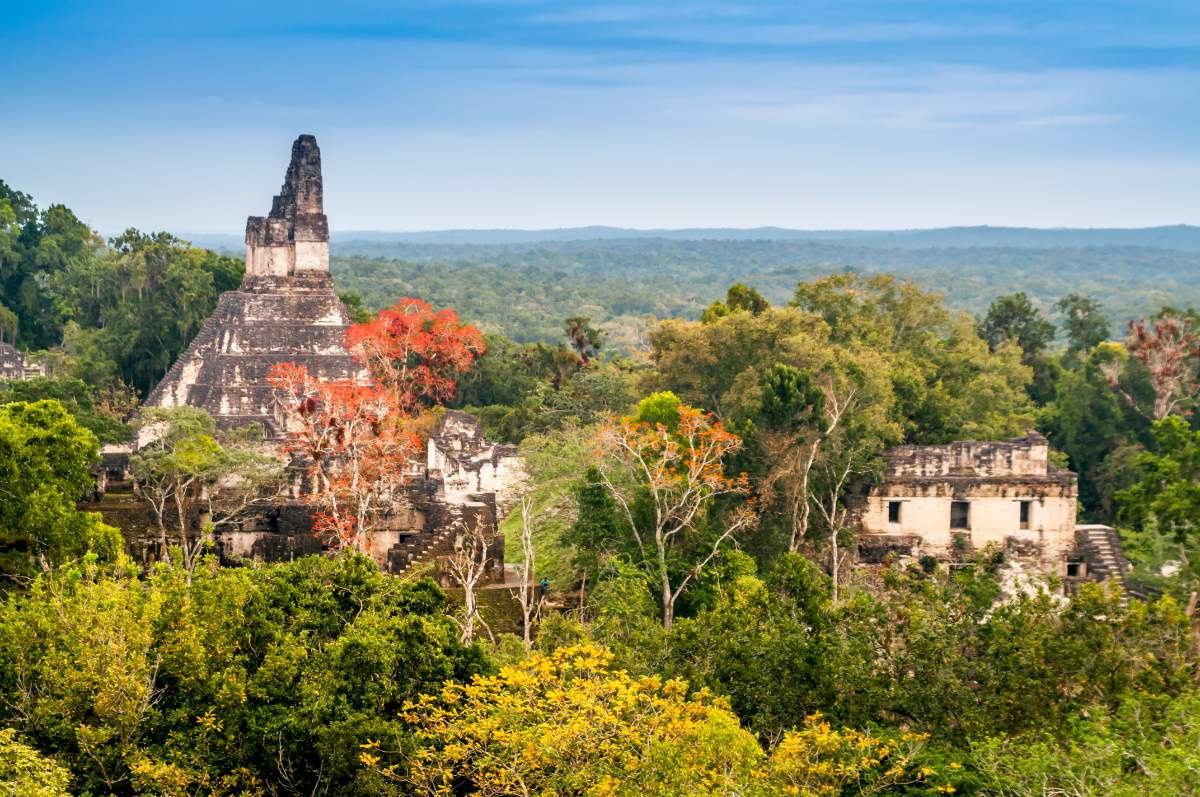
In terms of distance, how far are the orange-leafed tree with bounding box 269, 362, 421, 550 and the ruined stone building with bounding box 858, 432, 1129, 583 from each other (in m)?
9.29

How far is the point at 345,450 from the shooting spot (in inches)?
1046

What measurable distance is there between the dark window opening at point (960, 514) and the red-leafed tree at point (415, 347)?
12495 millimetres

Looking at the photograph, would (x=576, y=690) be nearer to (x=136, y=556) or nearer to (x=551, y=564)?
(x=551, y=564)

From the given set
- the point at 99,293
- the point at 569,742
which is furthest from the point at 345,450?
the point at 99,293

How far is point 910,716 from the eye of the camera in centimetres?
1698

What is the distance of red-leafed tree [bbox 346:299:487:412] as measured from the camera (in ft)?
115

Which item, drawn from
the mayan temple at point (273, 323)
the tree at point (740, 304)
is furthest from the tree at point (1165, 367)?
the mayan temple at point (273, 323)

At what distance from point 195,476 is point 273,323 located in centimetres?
633

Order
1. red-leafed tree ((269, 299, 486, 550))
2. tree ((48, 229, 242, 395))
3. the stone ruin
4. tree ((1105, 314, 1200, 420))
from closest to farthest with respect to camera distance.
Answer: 1. red-leafed tree ((269, 299, 486, 550))
2. the stone ruin
3. tree ((1105, 314, 1200, 420))
4. tree ((48, 229, 242, 395))

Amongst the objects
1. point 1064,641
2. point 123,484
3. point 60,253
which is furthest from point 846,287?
point 60,253

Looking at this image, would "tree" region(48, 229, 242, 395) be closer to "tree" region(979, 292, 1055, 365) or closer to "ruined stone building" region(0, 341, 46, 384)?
"ruined stone building" region(0, 341, 46, 384)

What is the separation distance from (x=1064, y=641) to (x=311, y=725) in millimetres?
8412

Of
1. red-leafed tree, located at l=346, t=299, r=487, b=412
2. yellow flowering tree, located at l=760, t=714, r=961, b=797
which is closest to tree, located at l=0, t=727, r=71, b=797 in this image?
yellow flowering tree, located at l=760, t=714, r=961, b=797

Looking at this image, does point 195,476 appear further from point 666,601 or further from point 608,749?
point 608,749
